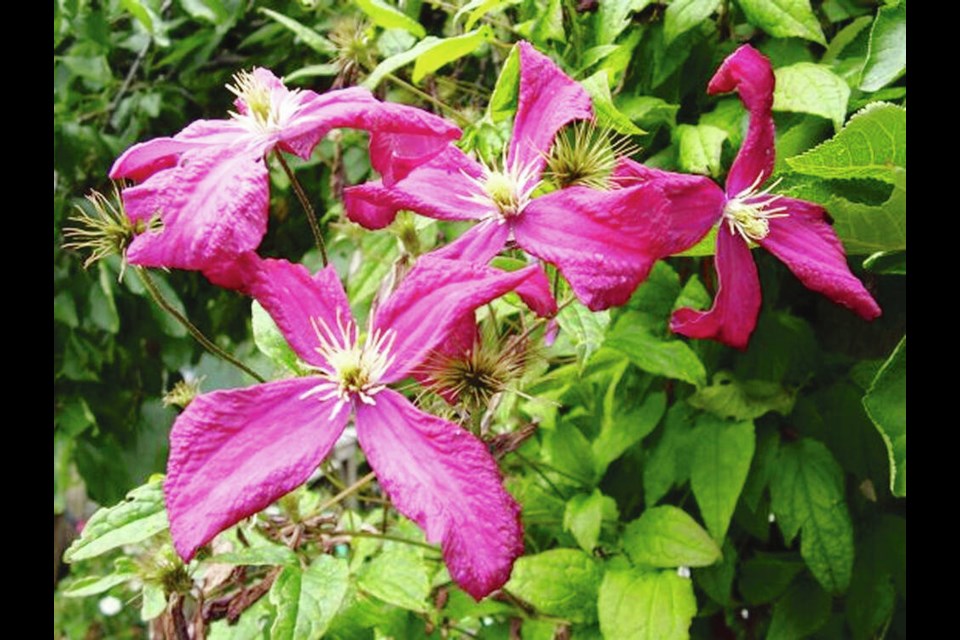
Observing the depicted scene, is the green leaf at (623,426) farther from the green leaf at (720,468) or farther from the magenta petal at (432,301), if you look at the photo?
the magenta petal at (432,301)

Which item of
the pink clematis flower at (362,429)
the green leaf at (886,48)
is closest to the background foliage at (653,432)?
the green leaf at (886,48)

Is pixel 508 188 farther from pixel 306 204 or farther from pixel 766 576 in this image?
pixel 766 576

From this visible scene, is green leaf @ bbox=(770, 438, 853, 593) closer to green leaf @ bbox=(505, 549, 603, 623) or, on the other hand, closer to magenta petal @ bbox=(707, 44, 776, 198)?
green leaf @ bbox=(505, 549, 603, 623)

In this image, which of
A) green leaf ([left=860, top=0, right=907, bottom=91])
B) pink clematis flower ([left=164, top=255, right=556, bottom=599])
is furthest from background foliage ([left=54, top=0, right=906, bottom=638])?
pink clematis flower ([left=164, top=255, right=556, bottom=599])

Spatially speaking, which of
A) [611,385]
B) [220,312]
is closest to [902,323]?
[611,385]

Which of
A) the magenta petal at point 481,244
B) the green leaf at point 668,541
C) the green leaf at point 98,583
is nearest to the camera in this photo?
the magenta petal at point 481,244

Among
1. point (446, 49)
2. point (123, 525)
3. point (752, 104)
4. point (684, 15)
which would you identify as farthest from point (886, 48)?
point (123, 525)
